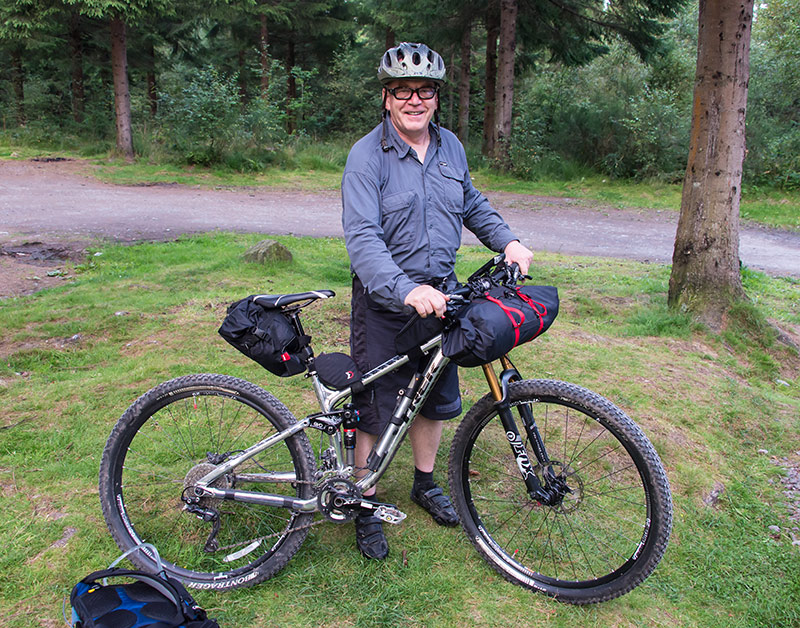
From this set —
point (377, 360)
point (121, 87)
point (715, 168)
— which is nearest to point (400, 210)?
point (377, 360)

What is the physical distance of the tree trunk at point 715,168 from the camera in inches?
215

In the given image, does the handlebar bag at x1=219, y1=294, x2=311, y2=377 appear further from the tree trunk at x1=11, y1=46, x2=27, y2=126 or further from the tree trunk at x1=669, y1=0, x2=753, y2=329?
the tree trunk at x1=11, y1=46, x2=27, y2=126

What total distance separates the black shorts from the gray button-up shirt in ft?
0.77

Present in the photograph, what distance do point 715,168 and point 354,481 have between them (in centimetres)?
461

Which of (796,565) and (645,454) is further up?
(645,454)

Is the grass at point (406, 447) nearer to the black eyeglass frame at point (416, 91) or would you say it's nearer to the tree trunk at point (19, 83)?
the black eyeglass frame at point (416, 91)

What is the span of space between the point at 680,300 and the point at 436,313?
14.3 feet

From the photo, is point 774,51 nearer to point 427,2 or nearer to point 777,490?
point 427,2

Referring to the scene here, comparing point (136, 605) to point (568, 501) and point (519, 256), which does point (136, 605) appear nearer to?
point (568, 501)

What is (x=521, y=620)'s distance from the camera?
2580mm

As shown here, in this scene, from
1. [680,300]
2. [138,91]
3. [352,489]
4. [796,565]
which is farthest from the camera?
[138,91]

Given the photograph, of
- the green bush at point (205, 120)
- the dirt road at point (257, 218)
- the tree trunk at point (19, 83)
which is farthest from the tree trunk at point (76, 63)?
the dirt road at point (257, 218)

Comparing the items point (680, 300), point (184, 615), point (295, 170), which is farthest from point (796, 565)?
point (295, 170)

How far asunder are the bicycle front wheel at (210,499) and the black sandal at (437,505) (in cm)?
70
